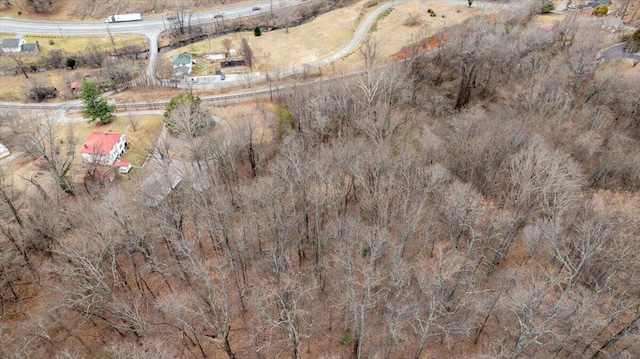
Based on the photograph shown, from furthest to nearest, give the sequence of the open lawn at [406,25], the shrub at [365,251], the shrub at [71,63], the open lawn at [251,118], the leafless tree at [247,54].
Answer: the shrub at [71,63], the leafless tree at [247,54], the open lawn at [406,25], the open lawn at [251,118], the shrub at [365,251]

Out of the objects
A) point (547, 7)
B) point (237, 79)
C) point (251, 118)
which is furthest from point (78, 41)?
point (547, 7)

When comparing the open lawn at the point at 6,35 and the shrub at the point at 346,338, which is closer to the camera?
the shrub at the point at 346,338

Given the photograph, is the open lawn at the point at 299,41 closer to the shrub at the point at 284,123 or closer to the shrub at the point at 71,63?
the shrub at the point at 71,63

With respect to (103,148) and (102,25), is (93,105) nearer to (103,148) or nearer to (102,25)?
(103,148)

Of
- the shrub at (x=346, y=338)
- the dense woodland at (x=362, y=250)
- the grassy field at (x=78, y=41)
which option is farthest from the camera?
the grassy field at (x=78, y=41)

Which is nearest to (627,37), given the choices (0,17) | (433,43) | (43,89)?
(433,43)

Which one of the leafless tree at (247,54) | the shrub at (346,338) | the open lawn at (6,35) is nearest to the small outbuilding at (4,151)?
the leafless tree at (247,54)

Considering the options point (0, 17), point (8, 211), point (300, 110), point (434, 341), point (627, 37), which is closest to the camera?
point (434, 341)

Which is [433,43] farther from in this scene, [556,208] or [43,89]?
[43,89]
